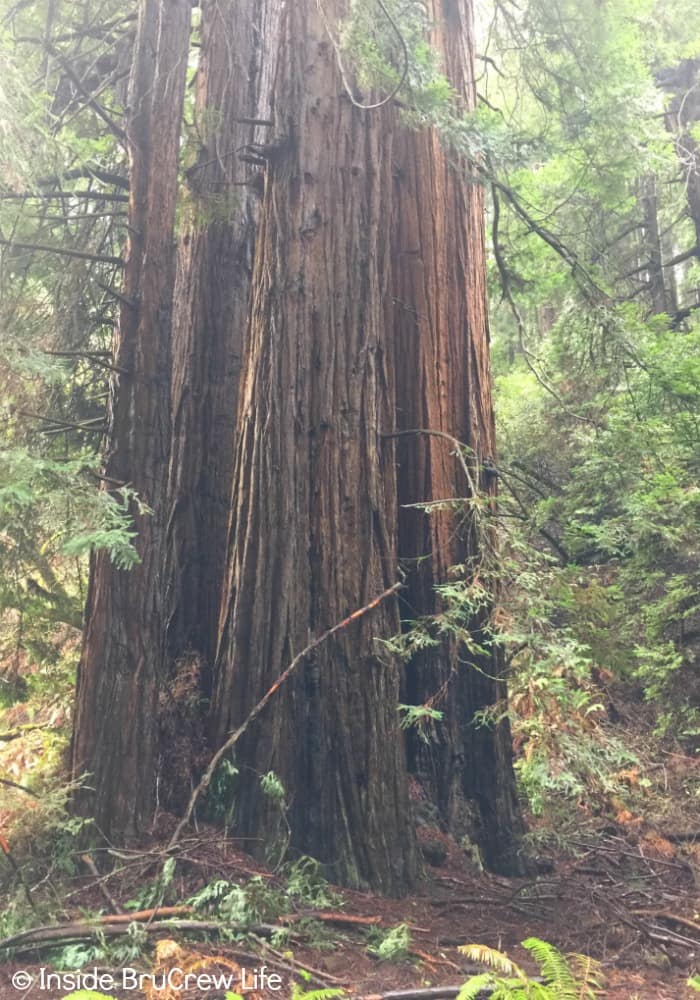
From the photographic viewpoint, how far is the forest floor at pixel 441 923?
135 inches

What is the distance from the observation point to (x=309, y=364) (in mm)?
5004

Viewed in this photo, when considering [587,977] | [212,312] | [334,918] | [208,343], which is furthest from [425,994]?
[212,312]

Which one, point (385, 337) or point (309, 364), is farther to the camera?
point (385, 337)

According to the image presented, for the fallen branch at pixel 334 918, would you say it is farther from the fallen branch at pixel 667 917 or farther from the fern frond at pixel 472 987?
the fallen branch at pixel 667 917

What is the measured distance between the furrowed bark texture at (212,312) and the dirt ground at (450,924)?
145 cm

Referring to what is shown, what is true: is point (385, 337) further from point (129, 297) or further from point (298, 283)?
point (129, 297)

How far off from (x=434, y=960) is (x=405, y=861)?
0.76m

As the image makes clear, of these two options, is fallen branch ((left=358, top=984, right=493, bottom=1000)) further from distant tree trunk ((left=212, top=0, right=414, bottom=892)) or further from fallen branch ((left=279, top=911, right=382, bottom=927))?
distant tree trunk ((left=212, top=0, right=414, bottom=892))

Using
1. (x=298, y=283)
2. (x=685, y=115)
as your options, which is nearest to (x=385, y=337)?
(x=298, y=283)

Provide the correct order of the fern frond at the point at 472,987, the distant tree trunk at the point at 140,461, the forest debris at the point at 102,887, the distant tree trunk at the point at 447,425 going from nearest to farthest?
the fern frond at the point at 472,987
the forest debris at the point at 102,887
the distant tree trunk at the point at 140,461
the distant tree trunk at the point at 447,425

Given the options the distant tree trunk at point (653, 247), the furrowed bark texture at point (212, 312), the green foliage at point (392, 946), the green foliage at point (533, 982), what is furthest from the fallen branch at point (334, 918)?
the distant tree trunk at point (653, 247)

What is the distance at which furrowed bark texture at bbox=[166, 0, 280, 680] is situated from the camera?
5.70 meters

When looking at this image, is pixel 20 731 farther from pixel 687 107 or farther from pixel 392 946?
pixel 687 107

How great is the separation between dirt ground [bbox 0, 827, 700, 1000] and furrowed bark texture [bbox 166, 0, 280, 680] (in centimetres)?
145
